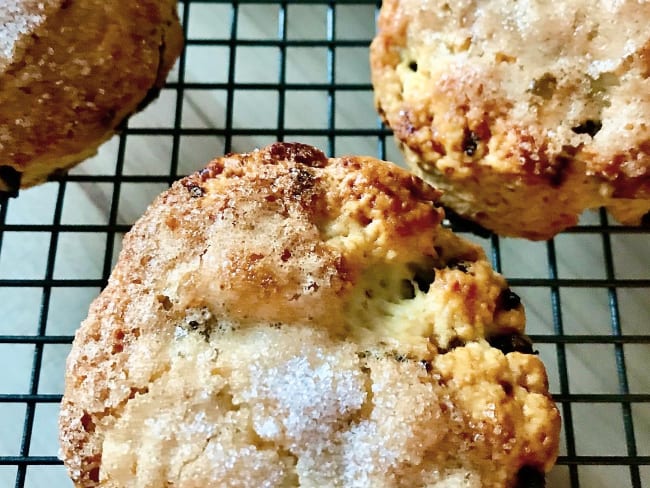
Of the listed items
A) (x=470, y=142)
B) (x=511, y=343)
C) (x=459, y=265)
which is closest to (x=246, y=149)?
(x=470, y=142)

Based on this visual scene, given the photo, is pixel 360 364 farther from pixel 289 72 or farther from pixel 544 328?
pixel 289 72

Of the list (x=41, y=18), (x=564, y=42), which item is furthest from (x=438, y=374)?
(x=41, y=18)

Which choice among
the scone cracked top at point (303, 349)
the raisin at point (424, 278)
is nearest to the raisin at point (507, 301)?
the scone cracked top at point (303, 349)

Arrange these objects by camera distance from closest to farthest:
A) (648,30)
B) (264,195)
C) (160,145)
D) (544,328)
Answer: (264,195) < (648,30) < (544,328) < (160,145)

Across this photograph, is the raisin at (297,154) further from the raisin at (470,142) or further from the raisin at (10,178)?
the raisin at (10,178)

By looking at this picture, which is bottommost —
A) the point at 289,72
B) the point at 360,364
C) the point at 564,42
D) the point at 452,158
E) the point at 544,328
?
the point at 360,364

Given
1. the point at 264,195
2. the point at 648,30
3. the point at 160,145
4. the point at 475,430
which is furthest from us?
the point at 160,145
